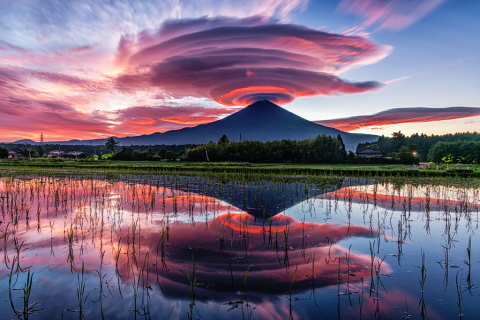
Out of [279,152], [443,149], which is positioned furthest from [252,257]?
[443,149]

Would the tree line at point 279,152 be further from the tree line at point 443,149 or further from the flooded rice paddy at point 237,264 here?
the flooded rice paddy at point 237,264

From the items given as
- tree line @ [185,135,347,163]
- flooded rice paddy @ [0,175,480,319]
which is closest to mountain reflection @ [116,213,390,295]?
flooded rice paddy @ [0,175,480,319]

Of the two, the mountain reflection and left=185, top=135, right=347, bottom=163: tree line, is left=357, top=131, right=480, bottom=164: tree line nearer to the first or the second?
left=185, top=135, right=347, bottom=163: tree line

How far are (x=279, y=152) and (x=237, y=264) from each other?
154ft

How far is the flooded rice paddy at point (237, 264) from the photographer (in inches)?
148

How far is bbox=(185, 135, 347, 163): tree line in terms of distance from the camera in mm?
49562

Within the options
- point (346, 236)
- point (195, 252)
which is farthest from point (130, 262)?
point (346, 236)

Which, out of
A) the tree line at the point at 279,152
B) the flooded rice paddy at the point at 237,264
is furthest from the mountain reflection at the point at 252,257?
the tree line at the point at 279,152

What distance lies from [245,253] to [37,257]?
4.25m

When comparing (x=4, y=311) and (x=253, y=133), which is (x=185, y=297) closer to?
(x=4, y=311)

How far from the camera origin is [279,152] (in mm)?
51438

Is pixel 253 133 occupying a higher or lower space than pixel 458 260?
higher

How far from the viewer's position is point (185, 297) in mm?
4023

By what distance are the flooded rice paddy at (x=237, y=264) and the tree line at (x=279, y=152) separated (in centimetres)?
4050
